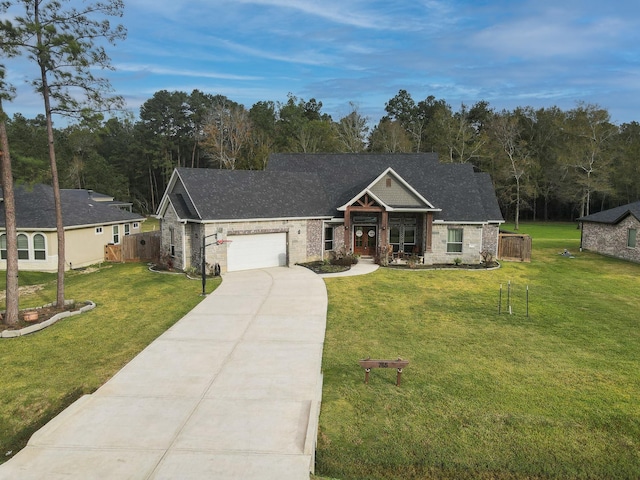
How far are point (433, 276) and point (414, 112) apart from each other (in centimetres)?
6401

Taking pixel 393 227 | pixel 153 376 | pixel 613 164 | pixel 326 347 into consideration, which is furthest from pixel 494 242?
pixel 613 164

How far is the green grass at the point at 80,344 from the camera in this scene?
8417 mm

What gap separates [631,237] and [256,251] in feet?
74.8

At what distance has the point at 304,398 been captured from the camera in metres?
8.44

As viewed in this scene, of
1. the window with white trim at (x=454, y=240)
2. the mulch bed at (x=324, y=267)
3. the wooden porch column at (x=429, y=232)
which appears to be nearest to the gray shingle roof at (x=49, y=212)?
the mulch bed at (x=324, y=267)

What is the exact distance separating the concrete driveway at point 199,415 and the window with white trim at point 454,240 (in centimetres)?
1470

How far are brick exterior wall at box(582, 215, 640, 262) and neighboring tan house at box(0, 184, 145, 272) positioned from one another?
3197 cm

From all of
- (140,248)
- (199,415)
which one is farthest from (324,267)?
(199,415)

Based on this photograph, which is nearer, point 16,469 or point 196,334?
point 16,469

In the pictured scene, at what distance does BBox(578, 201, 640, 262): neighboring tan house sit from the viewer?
26.2 m

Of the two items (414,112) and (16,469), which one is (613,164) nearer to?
(414,112)

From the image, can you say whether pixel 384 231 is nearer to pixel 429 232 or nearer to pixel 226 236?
pixel 429 232

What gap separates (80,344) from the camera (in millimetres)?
11805

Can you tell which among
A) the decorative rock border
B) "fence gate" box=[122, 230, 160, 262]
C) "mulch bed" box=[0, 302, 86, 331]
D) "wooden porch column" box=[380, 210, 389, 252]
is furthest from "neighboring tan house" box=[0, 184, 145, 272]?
"wooden porch column" box=[380, 210, 389, 252]
